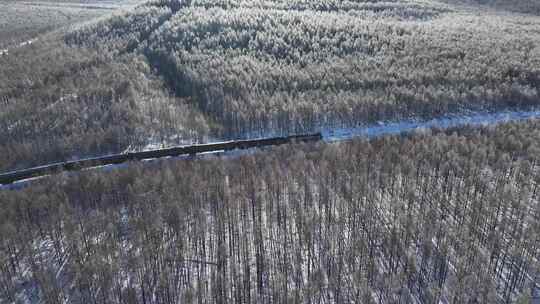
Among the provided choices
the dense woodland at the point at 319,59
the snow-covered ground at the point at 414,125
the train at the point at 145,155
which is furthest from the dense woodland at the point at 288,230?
the dense woodland at the point at 319,59

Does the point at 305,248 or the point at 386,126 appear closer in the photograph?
the point at 305,248

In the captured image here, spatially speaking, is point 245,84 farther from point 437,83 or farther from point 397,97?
point 437,83

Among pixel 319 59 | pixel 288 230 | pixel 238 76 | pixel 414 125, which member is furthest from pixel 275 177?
pixel 319 59

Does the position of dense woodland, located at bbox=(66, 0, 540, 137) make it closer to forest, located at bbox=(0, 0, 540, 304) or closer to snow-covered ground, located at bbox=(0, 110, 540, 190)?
forest, located at bbox=(0, 0, 540, 304)

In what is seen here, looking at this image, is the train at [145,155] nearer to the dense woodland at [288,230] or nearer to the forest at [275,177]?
the forest at [275,177]

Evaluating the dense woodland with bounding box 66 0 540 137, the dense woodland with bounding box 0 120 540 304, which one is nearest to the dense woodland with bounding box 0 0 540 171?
the dense woodland with bounding box 66 0 540 137

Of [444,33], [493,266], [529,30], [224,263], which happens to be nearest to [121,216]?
[224,263]

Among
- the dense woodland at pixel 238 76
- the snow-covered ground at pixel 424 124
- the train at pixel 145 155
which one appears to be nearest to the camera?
the train at pixel 145 155

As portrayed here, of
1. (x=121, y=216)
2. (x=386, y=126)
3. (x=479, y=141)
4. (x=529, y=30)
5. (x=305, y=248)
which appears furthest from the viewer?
(x=529, y=30)
